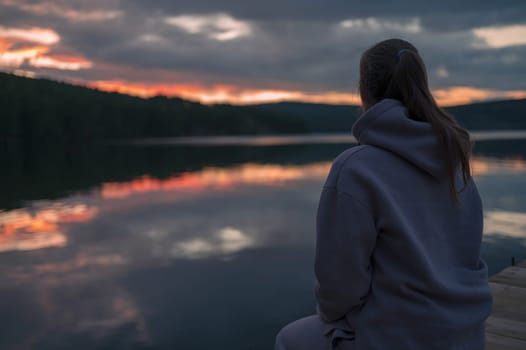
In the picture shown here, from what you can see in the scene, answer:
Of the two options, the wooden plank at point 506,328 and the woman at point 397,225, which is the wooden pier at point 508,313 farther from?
the woman at point 397,225

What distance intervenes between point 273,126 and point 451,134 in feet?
366

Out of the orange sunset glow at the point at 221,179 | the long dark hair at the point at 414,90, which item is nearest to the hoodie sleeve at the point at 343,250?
the long dark hair at the point at 414,90

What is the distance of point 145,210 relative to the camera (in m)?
11.7

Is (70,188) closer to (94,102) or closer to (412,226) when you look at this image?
(412,226)

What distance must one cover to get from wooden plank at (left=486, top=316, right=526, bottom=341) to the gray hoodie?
1950 millimetres

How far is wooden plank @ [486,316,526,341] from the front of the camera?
342 centimetres

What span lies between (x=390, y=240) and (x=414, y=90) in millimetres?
528

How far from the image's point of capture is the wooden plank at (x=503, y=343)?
3221 mm

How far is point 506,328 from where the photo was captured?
11.5 ft

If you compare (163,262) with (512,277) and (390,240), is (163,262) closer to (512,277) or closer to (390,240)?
(512,277)

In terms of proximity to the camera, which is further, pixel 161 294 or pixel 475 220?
pixel 161 294

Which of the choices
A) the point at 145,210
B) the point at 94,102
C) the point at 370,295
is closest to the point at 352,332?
the point at 370,295

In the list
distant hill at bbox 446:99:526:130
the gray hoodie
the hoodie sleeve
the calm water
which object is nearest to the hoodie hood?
the gray hoodie

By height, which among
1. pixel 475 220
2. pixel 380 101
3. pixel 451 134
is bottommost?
pixel 475 220
